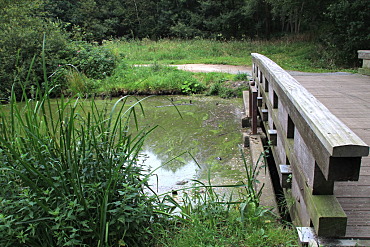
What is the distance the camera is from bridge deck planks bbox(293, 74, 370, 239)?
200cm

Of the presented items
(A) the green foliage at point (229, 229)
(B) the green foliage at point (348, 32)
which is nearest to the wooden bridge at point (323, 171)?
(A) the green foliage at point (229, 229)

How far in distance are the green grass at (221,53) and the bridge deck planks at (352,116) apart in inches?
303

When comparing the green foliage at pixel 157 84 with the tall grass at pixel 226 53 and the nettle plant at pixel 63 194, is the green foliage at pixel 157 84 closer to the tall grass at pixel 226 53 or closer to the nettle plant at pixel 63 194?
the tall grass at pixel 226 53

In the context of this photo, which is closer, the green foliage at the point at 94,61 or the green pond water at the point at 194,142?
the green pond water at the point at 194,142

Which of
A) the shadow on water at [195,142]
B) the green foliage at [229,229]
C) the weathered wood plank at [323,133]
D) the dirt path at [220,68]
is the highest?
the weathered wood plank at [323,133]

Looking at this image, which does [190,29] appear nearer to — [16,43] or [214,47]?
[214,47]

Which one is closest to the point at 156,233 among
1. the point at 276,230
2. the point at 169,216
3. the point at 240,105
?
the point at 169,216

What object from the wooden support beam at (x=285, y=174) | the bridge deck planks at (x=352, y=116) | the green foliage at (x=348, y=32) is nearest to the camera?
the bridge deck planks at (x=352, y=116)

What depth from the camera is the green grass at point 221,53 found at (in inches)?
589

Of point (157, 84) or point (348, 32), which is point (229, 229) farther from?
point (348, 32)

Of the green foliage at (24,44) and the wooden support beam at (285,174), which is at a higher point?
the green foliage at (24,44)

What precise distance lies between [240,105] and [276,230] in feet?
22.0

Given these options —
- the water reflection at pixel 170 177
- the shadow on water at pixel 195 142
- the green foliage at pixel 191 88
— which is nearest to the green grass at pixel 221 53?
the green foliage at pixel 191 88

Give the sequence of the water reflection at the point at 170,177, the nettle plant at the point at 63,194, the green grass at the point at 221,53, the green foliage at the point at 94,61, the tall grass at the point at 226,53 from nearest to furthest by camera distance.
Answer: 1. the nettle plant at the point at 63,194
2. the water reflection at the point at 170,177
3. the green foliage at the point at 94,61
4. the tall grass at the point at 226,53
5. the green grass at the point at 221,53
